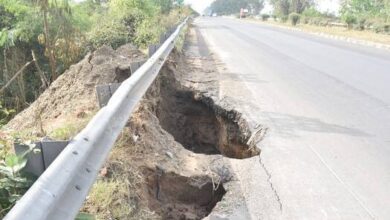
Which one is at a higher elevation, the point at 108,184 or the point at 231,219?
the point at 108,184

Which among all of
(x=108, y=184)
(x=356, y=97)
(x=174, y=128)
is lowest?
(x=174, y=128)

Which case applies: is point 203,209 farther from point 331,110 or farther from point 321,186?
point 331,110

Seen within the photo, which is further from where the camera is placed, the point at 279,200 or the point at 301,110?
the point at 301,110

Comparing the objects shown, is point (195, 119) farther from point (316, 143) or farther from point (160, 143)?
point (160, 143)

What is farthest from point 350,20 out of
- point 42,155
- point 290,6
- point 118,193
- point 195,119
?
point 290,6

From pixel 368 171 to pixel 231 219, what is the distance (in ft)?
5.80

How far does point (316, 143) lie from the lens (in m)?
5.03

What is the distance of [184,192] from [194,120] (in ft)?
12.1

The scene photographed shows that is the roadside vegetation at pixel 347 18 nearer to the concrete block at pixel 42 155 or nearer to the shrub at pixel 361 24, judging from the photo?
the shrub at pixel 361 24

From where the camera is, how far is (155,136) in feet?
15.1

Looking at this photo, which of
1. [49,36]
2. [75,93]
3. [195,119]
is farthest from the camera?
[49,36]

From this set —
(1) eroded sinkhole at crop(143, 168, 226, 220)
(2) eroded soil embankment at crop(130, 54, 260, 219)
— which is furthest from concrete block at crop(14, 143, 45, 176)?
(1) eroded sinkhole at crop(143, 168, 226, 220)

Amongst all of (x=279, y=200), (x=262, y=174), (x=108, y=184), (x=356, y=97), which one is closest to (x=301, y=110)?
(x=356, y=97)

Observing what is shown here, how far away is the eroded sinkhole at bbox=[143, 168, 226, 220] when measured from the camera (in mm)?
3844
